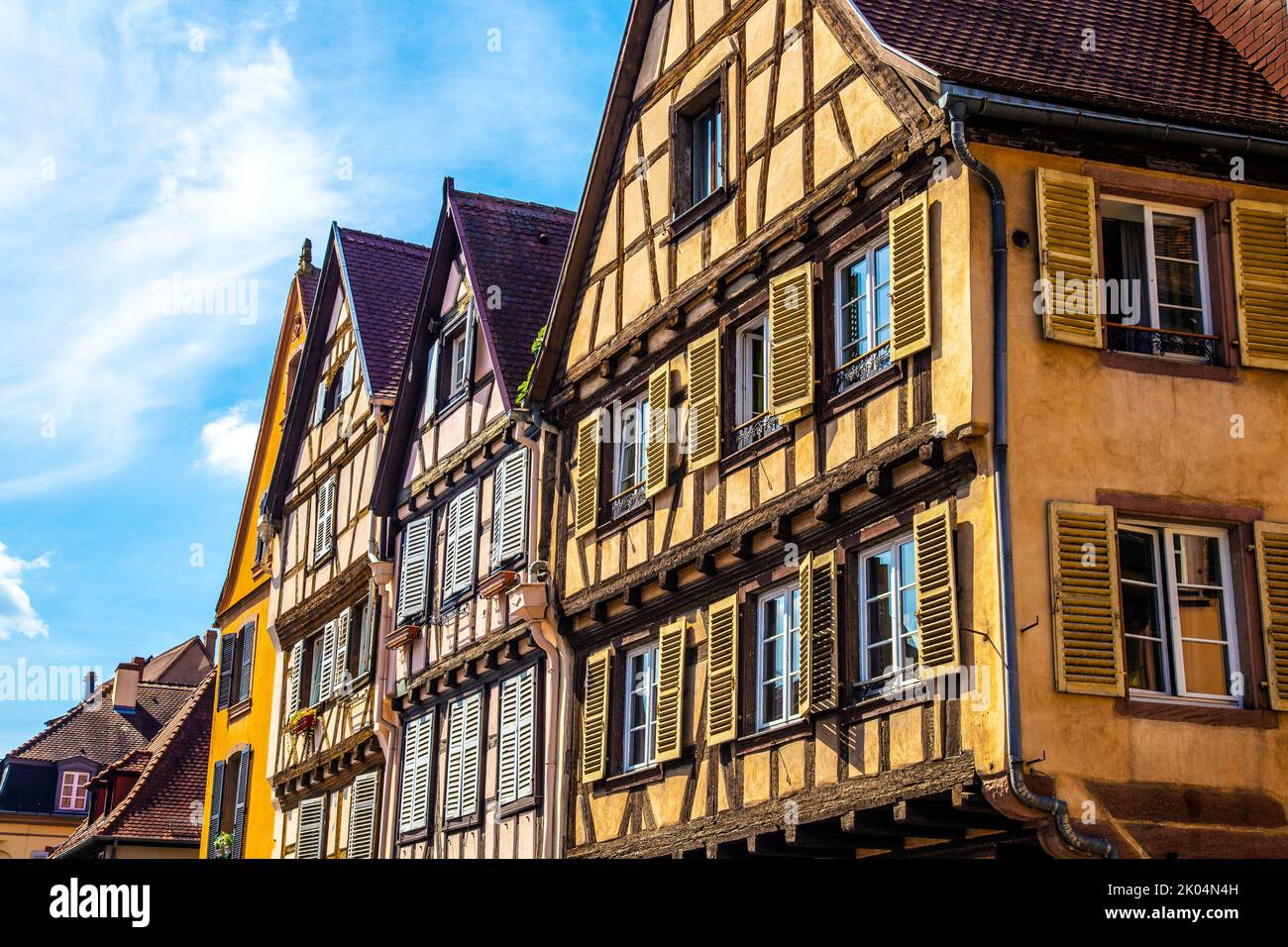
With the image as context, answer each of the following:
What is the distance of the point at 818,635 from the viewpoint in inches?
577

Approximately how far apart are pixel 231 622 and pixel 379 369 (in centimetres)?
744

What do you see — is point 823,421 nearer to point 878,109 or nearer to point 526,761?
point 878,109

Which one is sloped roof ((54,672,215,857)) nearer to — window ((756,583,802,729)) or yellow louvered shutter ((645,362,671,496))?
yellow louvered shutter ((645,362,671,496))

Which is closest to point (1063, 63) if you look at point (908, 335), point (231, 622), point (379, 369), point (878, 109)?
point (878, 109)

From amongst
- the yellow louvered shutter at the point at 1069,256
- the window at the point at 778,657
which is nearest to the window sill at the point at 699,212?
the window at the point at 778,657

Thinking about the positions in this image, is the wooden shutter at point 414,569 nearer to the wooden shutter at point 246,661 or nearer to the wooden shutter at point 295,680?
the wooden shutter at point 295,680

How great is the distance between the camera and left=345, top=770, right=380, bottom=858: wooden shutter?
2327 cm

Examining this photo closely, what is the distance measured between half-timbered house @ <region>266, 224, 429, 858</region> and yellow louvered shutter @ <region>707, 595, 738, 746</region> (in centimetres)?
806

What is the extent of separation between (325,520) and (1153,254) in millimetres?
15637

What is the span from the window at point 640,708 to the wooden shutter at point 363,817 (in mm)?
6562

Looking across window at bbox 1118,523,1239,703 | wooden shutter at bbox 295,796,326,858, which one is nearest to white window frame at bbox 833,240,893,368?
window at bbox 1118,523,1239,703

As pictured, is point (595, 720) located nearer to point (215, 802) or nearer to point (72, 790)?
point (215, 802)

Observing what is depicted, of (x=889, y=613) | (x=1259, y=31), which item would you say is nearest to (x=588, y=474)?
(x=889, y=613)

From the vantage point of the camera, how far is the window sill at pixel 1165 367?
1372 centimetres
